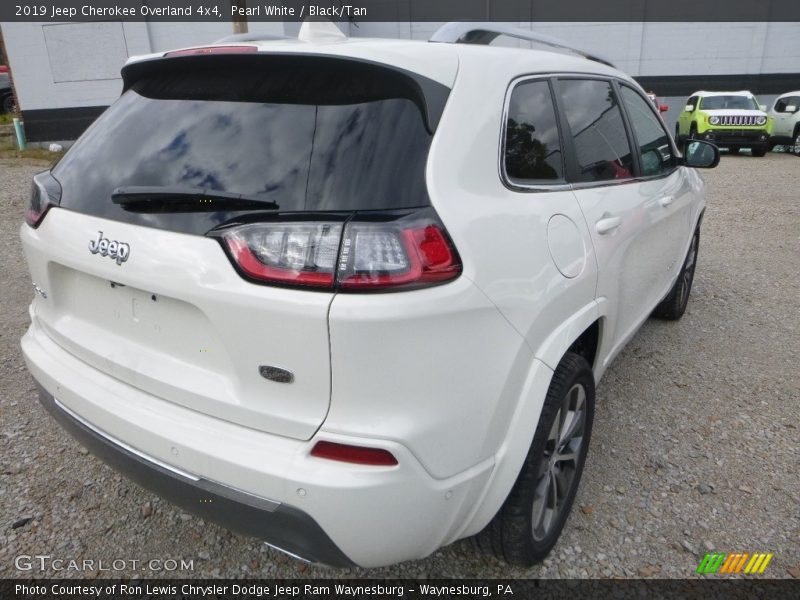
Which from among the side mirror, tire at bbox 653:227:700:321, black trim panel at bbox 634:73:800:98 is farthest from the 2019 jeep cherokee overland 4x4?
black trim panel at bbox 634:73:800:98

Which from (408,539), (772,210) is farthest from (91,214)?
(772,210)

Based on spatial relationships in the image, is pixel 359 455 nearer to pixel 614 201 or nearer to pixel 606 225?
pixel 606 225

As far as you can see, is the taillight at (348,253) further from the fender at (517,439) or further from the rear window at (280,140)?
the fender at (517,439)

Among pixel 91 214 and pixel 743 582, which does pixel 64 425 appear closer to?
pixel 91 214

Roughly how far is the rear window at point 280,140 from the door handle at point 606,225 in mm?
910

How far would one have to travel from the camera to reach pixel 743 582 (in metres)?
2.12

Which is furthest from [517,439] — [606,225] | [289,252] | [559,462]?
[606,225]

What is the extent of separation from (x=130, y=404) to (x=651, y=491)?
7.00 feet

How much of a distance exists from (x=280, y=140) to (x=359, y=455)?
2.78 feet

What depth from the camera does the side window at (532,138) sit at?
1882 mm

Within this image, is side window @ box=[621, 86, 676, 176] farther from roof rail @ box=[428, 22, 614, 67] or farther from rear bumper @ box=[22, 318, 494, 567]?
rear bumper @ box=[22, 318, 494, 567]

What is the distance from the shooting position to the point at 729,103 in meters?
16.1
